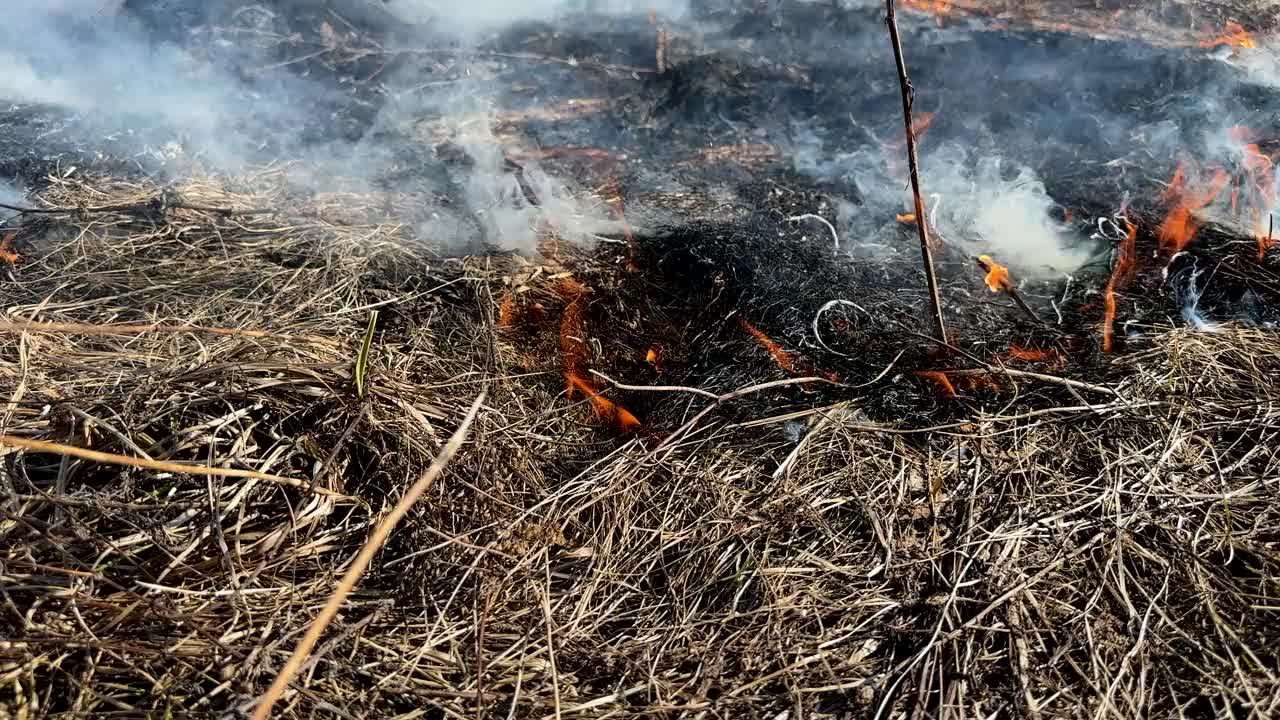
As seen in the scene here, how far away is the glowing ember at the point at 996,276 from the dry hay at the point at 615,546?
2.30 feet

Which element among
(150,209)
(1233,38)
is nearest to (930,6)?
(1233,38)

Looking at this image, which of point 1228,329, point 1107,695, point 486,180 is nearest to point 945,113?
point 1228,329

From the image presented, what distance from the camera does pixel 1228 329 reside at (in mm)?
3230

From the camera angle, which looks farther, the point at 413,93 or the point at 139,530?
the point at 413,93

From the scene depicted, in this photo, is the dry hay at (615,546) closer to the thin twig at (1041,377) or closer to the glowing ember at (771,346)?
the thin twig at (1041,377)

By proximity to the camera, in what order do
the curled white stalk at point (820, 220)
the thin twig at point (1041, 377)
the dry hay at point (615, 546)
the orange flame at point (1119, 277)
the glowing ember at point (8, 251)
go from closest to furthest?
the dry hay at point (615, 546) < the thin twig at point (1041, 377) < the orange flame at point (1119, 277) < the glowing ember at point (8, 251) < the curled white stalk at point (820, 220)

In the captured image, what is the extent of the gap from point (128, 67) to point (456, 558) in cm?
610

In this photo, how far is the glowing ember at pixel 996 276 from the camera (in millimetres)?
3676

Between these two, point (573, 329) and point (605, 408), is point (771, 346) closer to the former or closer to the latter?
point (605, 408)

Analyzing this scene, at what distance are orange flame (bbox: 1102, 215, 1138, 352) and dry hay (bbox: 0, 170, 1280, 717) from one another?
174 mm

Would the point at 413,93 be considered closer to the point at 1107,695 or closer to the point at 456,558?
the point at 456,558

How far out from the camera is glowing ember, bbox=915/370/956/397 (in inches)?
118

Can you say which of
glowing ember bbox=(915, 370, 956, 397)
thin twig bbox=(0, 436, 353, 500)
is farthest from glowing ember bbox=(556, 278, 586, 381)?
glowing ember bbox=(915, 370, 956, 397)

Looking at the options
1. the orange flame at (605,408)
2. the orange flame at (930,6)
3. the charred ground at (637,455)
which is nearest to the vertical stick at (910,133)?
the charred ground at (637,455)
